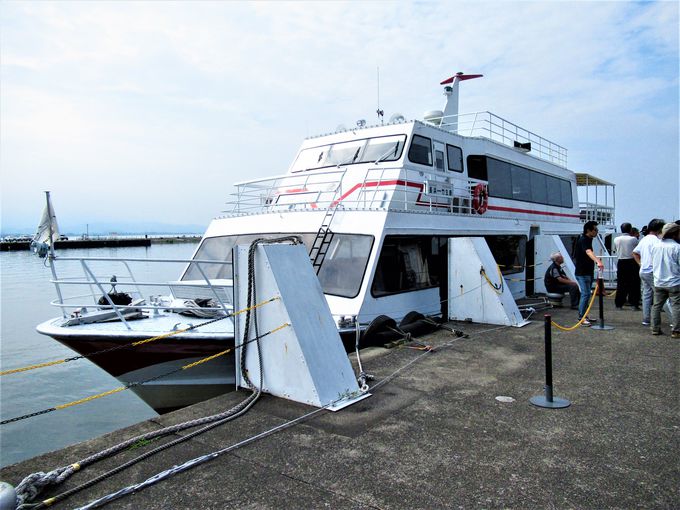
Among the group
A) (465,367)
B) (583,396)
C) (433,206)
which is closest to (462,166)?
(433,206)

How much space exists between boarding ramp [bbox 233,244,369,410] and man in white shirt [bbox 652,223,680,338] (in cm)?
539

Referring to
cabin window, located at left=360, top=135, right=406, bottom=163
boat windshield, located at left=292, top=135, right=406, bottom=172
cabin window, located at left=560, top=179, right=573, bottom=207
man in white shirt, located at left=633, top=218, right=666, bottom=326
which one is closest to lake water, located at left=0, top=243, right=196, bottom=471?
boat windshield, located at left=292, top=135, right=406, bottom=172

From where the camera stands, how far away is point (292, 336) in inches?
179

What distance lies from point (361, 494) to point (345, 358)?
6.20ft

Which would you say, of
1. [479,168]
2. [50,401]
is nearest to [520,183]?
[479,168]

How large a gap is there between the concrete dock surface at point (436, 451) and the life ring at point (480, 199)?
5708 millimetres

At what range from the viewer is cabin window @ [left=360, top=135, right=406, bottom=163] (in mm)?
9484

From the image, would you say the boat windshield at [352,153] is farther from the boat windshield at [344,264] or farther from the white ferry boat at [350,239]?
the boat windshield at [344,264]

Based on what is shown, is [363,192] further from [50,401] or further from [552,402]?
[50,401]

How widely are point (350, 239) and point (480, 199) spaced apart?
4.48 metres

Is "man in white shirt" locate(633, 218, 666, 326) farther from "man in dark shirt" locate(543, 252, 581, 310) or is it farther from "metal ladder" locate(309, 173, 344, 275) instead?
"metal ladder" locate(309, 173, 344, 275)

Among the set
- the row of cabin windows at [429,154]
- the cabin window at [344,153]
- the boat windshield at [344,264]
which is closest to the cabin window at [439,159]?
the row of cabin windows at [429,154]

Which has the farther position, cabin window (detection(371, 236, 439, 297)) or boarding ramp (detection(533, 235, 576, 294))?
boarding ramp (detection(533, 235, 576, 294))

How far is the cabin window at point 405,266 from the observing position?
7.70 meters
